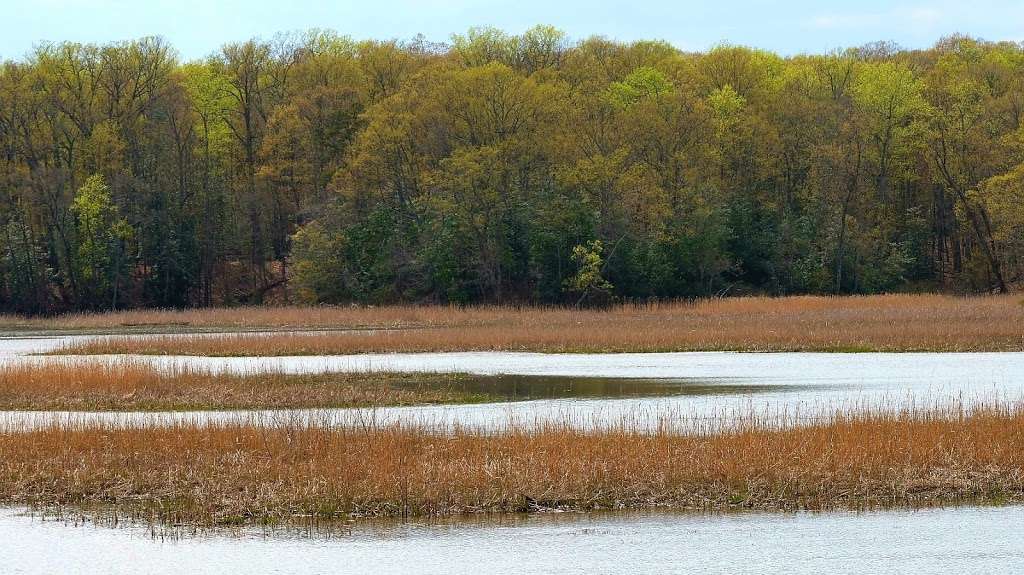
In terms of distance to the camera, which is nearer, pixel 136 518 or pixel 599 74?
pixel 136 518

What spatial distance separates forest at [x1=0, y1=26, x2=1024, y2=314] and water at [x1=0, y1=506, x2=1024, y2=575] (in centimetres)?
5397

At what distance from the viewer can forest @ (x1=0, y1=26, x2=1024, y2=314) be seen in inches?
2842

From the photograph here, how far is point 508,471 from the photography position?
648 inches

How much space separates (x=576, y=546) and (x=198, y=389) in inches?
644

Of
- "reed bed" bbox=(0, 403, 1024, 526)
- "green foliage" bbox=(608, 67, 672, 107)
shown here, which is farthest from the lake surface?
"green foliage" bbox=(608, 67, 672, 107)

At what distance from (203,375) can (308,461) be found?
1386cm

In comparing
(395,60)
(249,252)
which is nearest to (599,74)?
(395,60)

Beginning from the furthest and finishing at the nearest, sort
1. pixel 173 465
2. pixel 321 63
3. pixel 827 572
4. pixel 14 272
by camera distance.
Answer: pixel 321 63
pixel 14 272
pixel 173 465
pixel 827 572

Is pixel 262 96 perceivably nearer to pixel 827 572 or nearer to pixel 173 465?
pixel 173 465

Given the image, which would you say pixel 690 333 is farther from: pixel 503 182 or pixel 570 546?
pixel 503 182

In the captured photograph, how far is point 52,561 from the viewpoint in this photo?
13.6 metres

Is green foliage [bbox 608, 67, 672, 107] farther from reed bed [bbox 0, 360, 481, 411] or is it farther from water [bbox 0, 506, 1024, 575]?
water [bbox 0, 506, 1024, 575]

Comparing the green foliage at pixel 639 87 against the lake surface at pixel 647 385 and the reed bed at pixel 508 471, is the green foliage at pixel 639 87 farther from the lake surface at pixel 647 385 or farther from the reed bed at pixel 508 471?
the reed bed at pixel 508 471

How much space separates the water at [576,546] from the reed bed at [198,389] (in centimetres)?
1083
